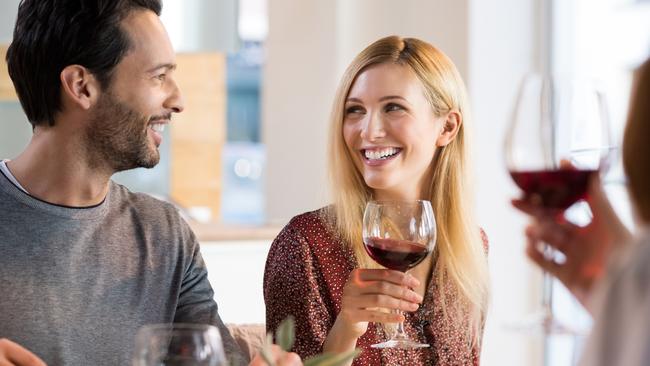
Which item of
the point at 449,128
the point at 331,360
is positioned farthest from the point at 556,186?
the point at 449,128

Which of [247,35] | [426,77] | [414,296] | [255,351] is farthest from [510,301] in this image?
[247,35]

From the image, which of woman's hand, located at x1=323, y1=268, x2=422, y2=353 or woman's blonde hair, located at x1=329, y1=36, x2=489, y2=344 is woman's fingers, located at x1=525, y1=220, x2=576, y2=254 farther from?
woman's blonde hair, located at x1=329, y1=36, x2=489, y2=344

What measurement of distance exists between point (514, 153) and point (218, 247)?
8.31ft

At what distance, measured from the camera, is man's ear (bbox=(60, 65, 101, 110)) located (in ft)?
6.75

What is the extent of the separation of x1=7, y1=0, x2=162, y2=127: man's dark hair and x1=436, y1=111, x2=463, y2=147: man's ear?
0.80 metres

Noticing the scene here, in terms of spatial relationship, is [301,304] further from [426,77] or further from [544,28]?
[544,28]

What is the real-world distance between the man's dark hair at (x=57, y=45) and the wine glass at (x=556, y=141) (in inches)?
45.2

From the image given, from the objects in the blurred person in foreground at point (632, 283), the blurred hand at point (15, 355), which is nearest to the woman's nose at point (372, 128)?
the blurred hand at point (15, 355)

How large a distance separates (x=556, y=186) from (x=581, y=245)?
11cm

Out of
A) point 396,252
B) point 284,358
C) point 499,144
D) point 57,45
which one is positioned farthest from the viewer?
point 499,144

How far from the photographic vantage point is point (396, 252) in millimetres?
1739

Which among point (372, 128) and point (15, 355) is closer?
point (15, 355)

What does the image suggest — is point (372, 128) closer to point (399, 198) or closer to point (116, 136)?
point (399, 198)

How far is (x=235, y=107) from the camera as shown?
1031 centimetres
